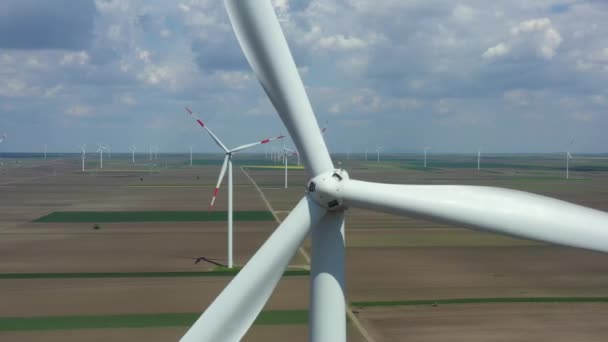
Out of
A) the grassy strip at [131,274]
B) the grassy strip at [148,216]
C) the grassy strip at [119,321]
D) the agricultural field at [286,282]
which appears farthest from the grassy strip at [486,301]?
the grassy strip at [148,216]

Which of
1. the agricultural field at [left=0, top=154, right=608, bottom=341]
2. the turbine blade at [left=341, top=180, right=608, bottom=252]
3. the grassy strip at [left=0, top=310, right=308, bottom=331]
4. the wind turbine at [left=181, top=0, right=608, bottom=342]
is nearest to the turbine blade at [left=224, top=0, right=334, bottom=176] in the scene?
the wind turbine at [left=181, top=0, right=608, bottom=342]

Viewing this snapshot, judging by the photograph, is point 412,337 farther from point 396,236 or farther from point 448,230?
point 448,230

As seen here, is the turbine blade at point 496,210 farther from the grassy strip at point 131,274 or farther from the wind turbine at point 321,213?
the grassy strip at point 131,274

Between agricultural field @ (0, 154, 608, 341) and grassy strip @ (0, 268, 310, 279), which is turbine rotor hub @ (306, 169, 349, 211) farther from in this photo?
grassy strip @ (0, 268, 310, 279)

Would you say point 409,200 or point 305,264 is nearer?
point 409,200

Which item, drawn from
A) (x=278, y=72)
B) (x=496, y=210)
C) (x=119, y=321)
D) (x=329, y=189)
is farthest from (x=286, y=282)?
(x=496, y=210)

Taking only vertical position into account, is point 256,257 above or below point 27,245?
above

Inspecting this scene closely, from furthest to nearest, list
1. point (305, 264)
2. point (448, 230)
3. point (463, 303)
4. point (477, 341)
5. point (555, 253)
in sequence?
point (448, 230) → point (555, 253) → point (305, 264) → point (463, 303) → point (477, 341)

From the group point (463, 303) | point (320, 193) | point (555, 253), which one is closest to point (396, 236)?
point (555, 253)
